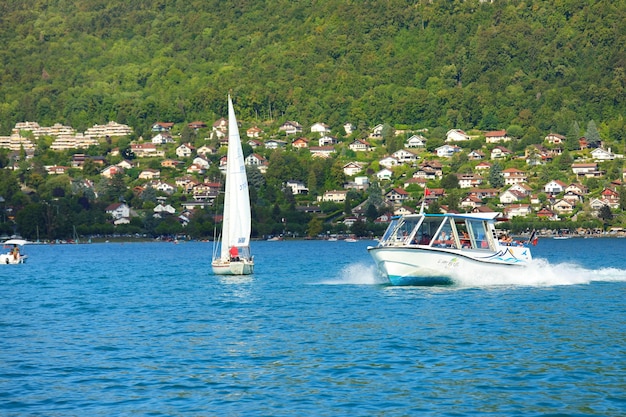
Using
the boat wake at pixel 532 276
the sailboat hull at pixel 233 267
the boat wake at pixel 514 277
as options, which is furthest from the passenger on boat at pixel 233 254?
the boat wake at pixel 532 276

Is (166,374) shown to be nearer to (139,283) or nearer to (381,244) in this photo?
(381,244)

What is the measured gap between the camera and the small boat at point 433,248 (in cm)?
5350

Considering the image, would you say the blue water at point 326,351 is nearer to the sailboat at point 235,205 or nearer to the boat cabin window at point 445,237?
the boat cabin window at point 445,237

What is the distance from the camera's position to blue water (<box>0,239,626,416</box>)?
2786cm

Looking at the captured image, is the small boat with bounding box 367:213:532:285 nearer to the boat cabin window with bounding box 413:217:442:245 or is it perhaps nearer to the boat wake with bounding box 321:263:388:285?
the boat cabin window with bounding box 413:217:442:245

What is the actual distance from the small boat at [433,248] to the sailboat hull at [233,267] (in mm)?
18784

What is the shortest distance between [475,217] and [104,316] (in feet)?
62.5

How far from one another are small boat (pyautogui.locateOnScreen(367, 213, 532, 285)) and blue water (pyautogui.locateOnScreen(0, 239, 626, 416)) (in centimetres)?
83

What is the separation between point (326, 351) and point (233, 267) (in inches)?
1507

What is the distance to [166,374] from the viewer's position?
104 ft

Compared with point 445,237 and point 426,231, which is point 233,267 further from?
point 445,237

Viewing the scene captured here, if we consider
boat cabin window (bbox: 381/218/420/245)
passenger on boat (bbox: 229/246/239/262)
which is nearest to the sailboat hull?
passenger on boat (bbox: 229/246/239/262)

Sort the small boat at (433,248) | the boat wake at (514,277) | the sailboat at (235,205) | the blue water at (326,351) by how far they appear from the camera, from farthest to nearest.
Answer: the sailboat at (235,205), the boat wake at (514,277), the small boat at (433,248), the blue water at (326,351)

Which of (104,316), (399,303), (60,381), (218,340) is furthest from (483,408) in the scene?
(104,316)
